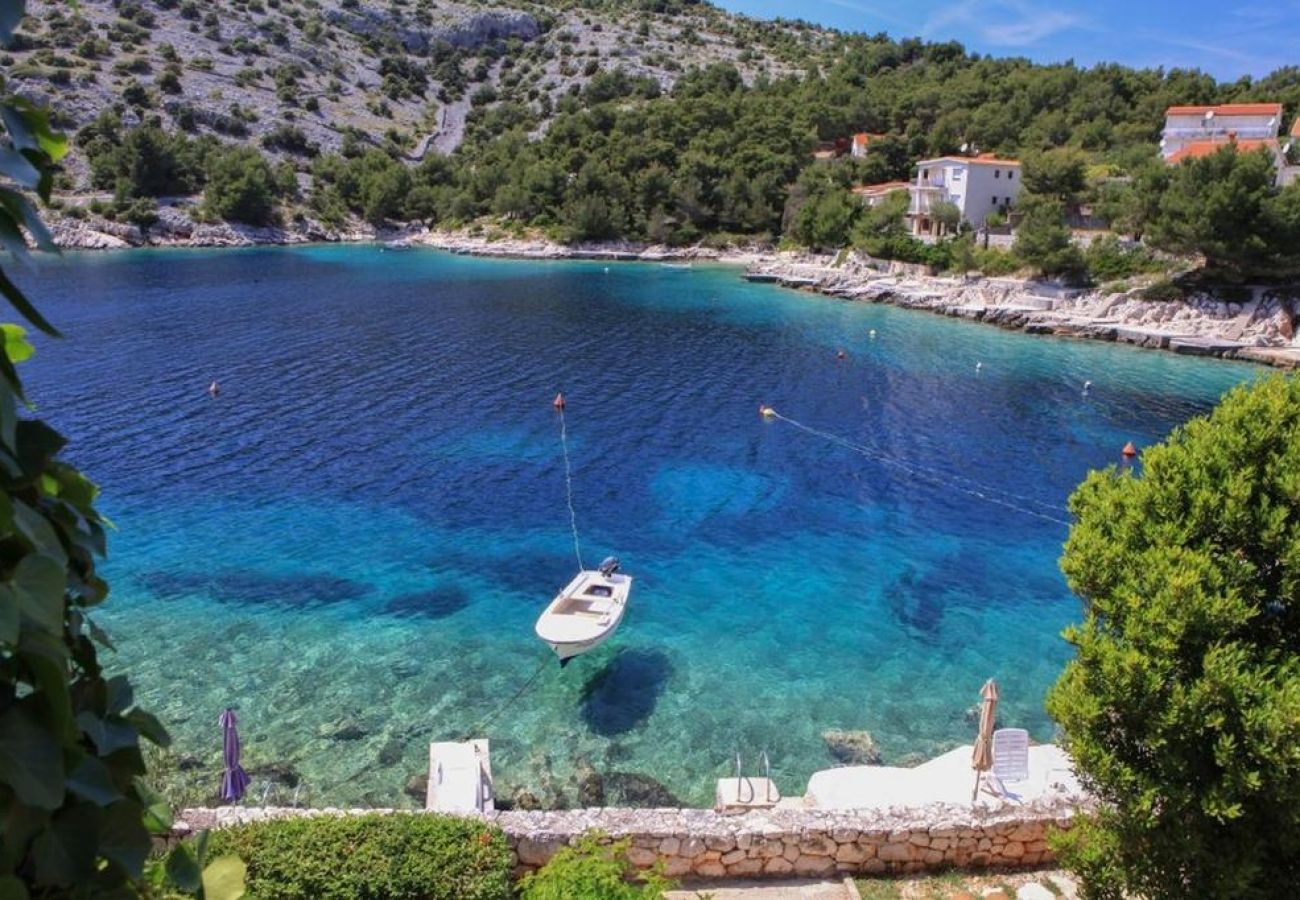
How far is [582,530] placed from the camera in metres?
29.7

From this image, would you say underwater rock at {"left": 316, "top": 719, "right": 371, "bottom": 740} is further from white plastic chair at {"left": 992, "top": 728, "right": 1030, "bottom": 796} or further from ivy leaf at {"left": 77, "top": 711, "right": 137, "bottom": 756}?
ivy leaf at {"left": 77, "top": 711, "right": 137, "bottom": 756}

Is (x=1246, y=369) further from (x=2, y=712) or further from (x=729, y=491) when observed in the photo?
(x=2, y=712)

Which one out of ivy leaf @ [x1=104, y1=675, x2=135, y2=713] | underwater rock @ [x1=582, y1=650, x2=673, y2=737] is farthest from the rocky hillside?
ivy leaf @ [x1=104, y1=675, x2=135, y2=713]

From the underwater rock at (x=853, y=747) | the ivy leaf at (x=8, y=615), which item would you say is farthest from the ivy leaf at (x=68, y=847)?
the underwater rock at (x=853, y=747)

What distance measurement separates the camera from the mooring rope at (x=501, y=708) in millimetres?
18891

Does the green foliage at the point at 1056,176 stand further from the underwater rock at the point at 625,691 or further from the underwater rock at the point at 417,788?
the underwater rock at the point at 417,788

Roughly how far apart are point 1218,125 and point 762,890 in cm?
11632

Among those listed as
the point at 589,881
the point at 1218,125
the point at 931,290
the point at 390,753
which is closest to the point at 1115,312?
the point at 931,290

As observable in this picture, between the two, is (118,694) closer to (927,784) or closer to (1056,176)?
(927,784)

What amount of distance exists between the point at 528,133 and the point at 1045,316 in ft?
387

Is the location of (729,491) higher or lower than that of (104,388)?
lower

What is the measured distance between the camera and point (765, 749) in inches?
723

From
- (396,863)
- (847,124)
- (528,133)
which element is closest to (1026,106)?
(847,124)

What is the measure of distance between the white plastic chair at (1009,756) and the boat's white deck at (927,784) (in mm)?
216
